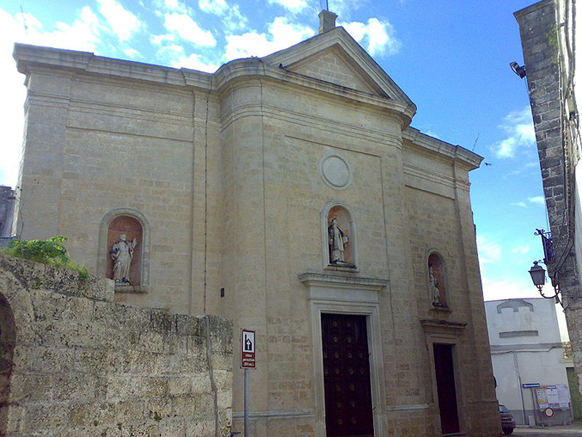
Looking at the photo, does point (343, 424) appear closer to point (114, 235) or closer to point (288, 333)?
point (288, 333)

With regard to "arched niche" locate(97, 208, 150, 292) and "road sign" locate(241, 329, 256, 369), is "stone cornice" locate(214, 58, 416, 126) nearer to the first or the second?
"arched niche" locate(97, 208, 150, 292)

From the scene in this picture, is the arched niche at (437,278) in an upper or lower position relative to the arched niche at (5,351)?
upper

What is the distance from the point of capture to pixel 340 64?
17547 millimetres

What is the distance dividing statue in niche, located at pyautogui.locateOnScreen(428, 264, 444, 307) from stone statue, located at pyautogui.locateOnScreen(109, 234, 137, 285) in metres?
9.37

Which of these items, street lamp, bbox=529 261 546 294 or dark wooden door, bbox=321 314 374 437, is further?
street lamp, bbox=529 261 546 294

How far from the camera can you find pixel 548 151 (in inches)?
617

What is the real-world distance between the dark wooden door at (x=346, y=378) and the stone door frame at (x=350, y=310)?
19cm

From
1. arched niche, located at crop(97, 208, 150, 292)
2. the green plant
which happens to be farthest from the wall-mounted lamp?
the green plant

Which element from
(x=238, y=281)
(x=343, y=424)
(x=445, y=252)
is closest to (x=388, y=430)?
(x=343, y=424)

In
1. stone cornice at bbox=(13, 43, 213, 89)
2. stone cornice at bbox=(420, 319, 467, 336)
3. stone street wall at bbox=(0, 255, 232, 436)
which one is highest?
stone cornice at bbox=(13, 43, 213, 89)

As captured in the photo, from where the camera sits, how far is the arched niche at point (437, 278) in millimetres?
19203

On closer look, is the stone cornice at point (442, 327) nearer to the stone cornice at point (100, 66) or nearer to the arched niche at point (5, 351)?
the stone cornice at point (100, 66)

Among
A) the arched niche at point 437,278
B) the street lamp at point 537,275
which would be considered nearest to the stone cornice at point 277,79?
the arched niche at point 437,278

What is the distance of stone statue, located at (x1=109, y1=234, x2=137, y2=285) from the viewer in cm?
1419
